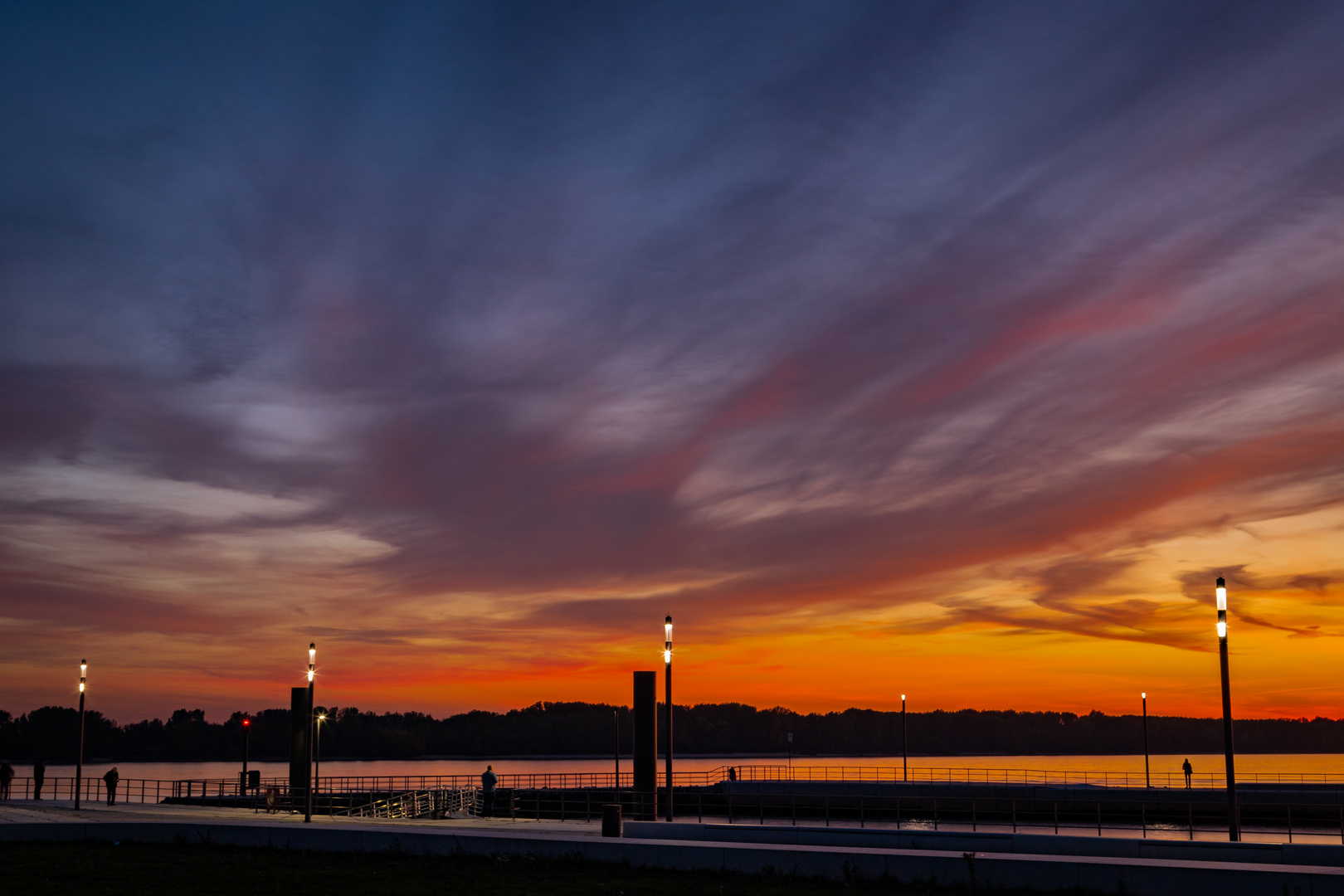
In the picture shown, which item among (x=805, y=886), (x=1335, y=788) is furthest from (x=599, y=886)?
(x=1335, y=788)

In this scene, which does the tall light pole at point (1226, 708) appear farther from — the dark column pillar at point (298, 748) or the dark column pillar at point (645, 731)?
the dark column pillar at point (298, 748)

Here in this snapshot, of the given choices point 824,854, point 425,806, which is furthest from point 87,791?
point 824,854

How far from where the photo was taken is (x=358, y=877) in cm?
1997

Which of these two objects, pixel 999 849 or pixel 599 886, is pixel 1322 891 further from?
pixel 599 886

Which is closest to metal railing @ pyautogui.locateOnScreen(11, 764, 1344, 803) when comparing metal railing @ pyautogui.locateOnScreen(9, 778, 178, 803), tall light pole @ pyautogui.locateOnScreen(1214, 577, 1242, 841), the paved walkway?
metal railing @ pyautogui.locateOnScreen(9, 778, 178, 803)

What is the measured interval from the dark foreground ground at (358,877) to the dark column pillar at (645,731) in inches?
893

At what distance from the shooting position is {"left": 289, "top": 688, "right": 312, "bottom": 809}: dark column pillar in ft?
153

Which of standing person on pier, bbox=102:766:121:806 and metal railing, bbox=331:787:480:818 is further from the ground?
standing person on pier, bbox=102:766:121:806

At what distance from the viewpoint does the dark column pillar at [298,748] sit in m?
46.5

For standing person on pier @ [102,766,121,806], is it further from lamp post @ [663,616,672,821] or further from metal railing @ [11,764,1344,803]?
lamp post @ [663,616,672,821]

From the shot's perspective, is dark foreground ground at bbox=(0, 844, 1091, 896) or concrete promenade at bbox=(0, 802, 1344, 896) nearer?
concrete promenade at bbox=(0, 802, 1344, 896)

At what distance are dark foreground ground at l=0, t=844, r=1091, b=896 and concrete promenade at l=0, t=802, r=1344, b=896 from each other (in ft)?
1.21

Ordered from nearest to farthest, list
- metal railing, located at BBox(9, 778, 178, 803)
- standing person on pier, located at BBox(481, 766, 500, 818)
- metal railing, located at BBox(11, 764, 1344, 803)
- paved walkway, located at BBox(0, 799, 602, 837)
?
1. paved walkway, located at BBox(0, 799, 602, 837)
2. standing person on pier, located at BBox(481, 766, 500, 818)
3. metal railing, located at BBox(9, 778, 178, 803)
4. metal railing, located at BBox(11, 764, 1344, 803)

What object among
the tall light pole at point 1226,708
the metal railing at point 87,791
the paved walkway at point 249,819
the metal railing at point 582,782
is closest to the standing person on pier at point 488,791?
the paved walkway at point 249,819
